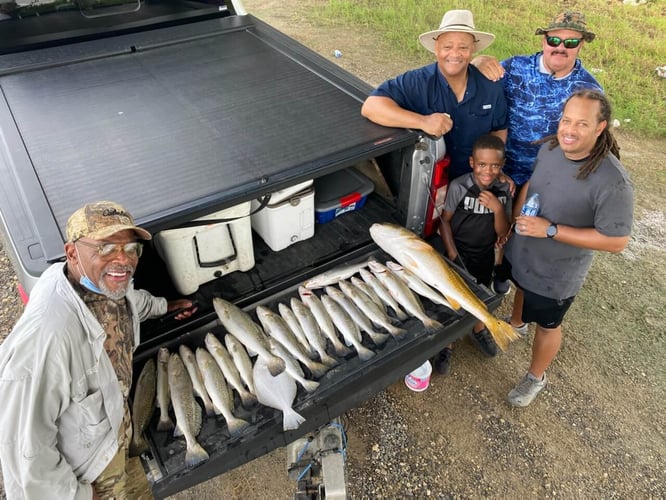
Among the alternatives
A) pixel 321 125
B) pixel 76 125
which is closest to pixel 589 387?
pixel 321 125

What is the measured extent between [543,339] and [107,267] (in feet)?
9.49

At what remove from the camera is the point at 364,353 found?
2586 millimetres

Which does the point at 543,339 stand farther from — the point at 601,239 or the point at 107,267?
the point at 107,267

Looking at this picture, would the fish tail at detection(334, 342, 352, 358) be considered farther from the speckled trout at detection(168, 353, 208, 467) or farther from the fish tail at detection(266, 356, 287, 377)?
the speckled trout at detection(168, 353, 208, 467)

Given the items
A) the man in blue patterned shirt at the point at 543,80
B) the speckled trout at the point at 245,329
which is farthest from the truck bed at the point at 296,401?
the man in blue patterned shirt at the point at 543,80

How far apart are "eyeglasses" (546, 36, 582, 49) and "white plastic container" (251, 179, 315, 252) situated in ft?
6.26

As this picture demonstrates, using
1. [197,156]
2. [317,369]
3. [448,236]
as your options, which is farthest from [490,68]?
[317,369]

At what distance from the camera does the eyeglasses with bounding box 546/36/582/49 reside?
3.19m

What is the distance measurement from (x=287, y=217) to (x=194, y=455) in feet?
5.30

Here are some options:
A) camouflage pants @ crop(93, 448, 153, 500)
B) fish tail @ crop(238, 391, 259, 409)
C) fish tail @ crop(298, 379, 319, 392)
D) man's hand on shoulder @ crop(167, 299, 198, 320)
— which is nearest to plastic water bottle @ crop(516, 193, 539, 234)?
fish tail @ crop(298, 379, 319, 392)

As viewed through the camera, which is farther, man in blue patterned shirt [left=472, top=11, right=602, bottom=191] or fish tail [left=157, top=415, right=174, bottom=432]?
man in blue patterned shirt [left=472, top=11, right=602, bottom=191]

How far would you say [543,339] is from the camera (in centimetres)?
341

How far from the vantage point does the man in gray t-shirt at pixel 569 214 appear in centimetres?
265

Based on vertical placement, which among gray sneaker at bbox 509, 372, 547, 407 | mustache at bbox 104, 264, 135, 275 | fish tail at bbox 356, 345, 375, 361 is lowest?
gray sneaker at bbox 509, 372, 547, 407
